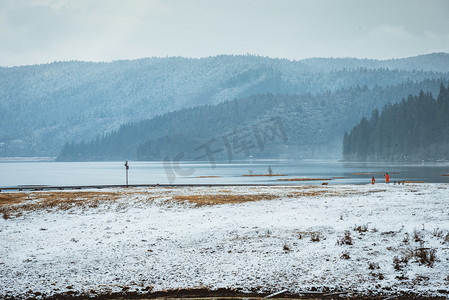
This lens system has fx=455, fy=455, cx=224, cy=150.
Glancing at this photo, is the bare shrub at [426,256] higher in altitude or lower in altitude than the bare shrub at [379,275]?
higher

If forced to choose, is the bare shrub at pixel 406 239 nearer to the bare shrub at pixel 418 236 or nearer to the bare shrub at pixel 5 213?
the bare shrub at pixel 418 236

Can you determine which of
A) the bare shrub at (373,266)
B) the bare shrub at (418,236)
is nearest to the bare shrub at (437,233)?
the bare shrub at (418,236)

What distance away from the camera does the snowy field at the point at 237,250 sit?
16.9 metres

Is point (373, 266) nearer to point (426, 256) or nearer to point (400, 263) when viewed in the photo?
point (400, 263)

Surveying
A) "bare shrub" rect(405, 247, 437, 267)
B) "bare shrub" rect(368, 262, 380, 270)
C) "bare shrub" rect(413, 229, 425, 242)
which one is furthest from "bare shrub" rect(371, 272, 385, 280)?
"bare shrub" rect(413, 229, 425, 242)

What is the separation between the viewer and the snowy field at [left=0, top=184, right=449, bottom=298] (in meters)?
16.9

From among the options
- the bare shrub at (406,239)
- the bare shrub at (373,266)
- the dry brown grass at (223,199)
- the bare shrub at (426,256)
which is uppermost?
the dry brown grass at (223,199)

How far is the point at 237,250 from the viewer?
20.2 meters

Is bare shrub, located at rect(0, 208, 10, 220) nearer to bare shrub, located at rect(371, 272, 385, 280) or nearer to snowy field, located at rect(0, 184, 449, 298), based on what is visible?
snowy field, located at rect(0, 184, 449, 298)

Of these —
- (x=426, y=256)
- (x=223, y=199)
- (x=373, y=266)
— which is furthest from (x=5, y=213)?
(x=426, y=256)

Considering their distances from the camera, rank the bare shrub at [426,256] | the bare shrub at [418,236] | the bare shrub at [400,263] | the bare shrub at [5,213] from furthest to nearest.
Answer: the bare shrub at [5,213], the bare shrub at [418,236], the bare shrub at [426,256], the bare shrub at [400,263]

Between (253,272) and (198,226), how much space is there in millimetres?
7270

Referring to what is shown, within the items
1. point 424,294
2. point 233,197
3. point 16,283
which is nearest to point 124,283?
point 16,283

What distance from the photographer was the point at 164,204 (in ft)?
108
